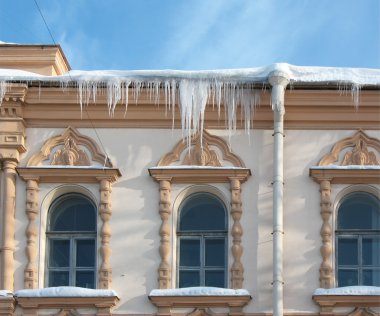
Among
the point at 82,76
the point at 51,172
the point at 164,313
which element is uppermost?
the point at 82,76

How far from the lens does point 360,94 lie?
77.8 ft

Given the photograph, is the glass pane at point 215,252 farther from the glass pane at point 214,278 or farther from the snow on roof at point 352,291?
the snow on roof at point 352,291

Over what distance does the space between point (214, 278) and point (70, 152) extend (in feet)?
9.34

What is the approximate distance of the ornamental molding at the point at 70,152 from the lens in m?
23.7

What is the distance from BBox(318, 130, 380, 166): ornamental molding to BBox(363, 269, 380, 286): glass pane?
1600mm

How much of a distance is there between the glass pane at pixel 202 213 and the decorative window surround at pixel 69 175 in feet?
3.67

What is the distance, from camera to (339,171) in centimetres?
2342

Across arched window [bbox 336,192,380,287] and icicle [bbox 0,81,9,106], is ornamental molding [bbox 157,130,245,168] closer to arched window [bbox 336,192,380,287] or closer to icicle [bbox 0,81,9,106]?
arched window [bbox 336,192,380,287]

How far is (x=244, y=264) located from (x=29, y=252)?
312cm

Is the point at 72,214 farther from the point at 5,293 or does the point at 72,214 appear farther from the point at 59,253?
the point at 5,293

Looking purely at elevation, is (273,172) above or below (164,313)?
above

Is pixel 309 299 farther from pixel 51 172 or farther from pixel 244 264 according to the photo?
pixel 51 172

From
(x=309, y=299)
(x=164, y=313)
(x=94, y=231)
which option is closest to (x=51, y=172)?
(x=94, y=231)

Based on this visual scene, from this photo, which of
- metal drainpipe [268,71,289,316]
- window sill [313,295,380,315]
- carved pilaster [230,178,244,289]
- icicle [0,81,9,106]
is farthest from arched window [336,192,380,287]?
icicle [0,81,9,106]
